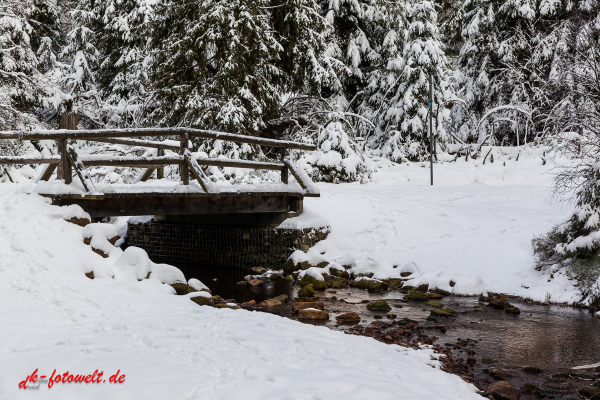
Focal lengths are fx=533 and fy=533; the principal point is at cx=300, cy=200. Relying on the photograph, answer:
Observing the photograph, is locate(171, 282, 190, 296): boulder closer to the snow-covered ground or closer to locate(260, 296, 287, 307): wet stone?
the snow-covered ground

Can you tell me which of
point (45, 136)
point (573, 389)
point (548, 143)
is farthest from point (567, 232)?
point (548, 143)

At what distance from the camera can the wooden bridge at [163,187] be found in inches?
318

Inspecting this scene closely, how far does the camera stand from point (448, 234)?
447 inches

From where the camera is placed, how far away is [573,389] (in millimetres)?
5098

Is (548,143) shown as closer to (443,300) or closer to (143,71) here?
(443,300)

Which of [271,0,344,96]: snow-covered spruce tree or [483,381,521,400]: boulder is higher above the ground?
[271,0,344,96]: snow-covered spruce tree

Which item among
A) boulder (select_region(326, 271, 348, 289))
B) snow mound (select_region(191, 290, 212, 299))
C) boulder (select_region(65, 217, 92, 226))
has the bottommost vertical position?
boulder (select_region(326, 271, 348, 289))

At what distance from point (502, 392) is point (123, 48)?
71.2 ft

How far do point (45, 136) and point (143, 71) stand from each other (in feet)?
45.5

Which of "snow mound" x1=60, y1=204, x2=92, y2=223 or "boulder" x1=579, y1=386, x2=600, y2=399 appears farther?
"snow mound" x1=60, y1=204, x2=92, y2=223

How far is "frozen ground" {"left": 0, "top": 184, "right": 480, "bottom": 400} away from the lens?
12.5ft

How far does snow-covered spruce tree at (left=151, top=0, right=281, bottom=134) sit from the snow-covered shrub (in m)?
2.06

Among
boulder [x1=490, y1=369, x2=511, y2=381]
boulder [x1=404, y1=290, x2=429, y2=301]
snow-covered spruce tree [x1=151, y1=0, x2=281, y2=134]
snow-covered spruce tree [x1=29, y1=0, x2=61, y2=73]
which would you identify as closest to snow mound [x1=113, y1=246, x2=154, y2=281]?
boulder [x1=404, y1=290, x2=429, y2=301]

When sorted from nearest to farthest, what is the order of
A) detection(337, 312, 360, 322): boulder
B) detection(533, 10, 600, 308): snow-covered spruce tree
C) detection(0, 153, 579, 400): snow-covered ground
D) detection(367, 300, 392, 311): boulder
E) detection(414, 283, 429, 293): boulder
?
1. detection(0, 153, 579, 400): snow-covered ground
2. detection(337, 312, 360, 322): boulder
3. detection(367, 300, 392, 311): boulder
4. detection(533, 10, 600, 308): snow-covered spruce tree
5. detection(414, 283, 429, 293): boulder
